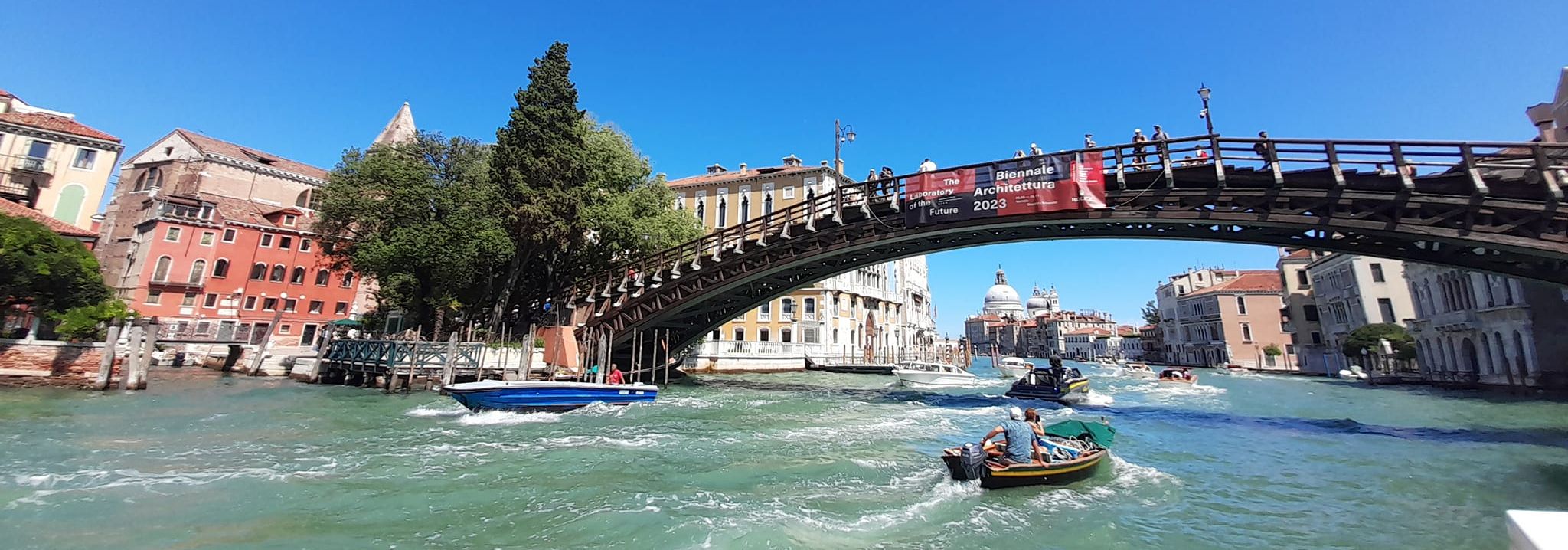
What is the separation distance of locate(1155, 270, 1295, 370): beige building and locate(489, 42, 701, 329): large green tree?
2208 inches

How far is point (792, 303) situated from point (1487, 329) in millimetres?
34702

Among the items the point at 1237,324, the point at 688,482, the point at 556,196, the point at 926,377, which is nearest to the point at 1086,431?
the point at 688,482

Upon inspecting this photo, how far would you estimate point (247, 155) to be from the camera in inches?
1585

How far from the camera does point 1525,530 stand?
1.33 meters

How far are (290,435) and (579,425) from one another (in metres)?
5.16

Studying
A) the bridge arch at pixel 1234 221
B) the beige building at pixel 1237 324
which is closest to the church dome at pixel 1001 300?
the beige building at pixel 1237 324

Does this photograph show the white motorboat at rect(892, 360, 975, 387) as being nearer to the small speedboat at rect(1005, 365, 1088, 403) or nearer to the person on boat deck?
the small speedboat at rect(1005, 365, 1088, 403)

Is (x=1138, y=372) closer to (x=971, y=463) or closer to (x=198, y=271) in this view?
(x=971, y=463)

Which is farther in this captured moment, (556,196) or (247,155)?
(247,155)

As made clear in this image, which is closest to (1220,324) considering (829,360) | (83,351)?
(829,360)

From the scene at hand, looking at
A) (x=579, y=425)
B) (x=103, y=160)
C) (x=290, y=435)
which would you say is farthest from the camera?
(x=103, y=160)

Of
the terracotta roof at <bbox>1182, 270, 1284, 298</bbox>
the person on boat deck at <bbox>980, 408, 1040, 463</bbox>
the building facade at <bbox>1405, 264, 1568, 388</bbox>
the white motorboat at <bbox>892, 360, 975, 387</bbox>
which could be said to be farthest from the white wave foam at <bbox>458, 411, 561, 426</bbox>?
the terracotta roof at <bbox>1182, 270, 1284, 298</bbox>

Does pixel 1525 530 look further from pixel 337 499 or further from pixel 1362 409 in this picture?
pixel 1362 409

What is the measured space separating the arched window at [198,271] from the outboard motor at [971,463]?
1595 inches
